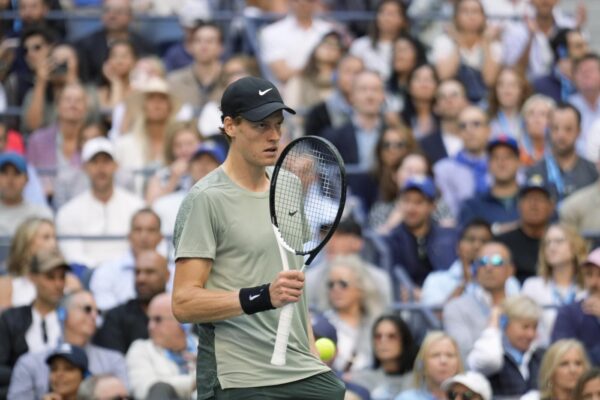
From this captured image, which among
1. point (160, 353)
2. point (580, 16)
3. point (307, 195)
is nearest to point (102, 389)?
point (160, 353)

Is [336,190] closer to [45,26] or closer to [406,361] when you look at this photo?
[406,361]

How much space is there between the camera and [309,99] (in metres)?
14.1

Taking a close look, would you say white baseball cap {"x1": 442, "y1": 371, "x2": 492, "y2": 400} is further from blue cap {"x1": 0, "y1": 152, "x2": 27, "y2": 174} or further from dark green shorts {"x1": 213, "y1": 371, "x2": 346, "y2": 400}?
blue cap {"x1": 0, "y1": 152, "x2": 27, "y2": 174}

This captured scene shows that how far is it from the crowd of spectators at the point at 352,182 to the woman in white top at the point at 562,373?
15 millimetres

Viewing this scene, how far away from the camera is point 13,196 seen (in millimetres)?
11820

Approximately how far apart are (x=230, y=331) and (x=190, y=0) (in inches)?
377

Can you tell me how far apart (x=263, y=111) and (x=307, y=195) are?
1.71 feet

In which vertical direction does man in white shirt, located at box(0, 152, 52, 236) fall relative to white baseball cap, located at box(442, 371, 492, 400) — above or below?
above

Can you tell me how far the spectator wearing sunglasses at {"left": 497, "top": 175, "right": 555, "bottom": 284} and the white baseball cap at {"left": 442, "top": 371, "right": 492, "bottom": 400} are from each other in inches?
101

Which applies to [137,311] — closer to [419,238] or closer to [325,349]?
[419,238]

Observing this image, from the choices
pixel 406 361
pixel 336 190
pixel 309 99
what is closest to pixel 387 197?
pixel 309 99

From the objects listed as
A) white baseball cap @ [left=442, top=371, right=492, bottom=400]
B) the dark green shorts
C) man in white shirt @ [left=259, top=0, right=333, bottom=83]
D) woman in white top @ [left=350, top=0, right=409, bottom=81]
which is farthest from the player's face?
woman in white top @ [left=350, top=0, right=409, bottom=81]

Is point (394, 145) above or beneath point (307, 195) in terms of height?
above

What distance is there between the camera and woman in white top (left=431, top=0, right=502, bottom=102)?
1480 cm
